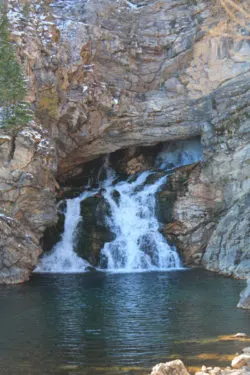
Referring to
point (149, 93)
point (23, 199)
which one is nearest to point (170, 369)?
point (23, 199)

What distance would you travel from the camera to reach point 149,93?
130ft

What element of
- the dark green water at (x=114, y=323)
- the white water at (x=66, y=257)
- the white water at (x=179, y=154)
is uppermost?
the white water at (x=179, y=154)

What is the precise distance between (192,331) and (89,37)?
93.5 feet

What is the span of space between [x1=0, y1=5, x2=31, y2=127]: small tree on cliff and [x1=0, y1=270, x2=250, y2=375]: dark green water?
11.2 metres

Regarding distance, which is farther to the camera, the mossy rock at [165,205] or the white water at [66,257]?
the mossy rock at [165,205]

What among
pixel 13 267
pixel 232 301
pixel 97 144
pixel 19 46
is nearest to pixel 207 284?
pixel 232 301

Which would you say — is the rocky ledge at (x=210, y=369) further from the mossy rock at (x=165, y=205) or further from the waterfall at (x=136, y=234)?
the mossy rock at (x=165, y=205)

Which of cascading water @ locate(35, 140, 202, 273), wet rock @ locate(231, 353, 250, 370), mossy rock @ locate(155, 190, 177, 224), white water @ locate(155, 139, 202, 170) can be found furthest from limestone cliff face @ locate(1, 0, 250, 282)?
wet rock @ locate(231, 353, 250, 370)

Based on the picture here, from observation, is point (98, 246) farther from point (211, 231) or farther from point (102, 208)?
point (211, 231)

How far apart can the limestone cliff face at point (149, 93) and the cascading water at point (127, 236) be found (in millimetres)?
2071

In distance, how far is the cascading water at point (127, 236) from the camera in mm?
32875

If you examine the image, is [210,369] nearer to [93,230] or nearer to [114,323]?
[114,323]

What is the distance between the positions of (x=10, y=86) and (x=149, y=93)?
43.9 ft

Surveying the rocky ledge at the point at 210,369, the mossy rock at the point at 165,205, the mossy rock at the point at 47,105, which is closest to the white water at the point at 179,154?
the mossy rock at the point at 165,205
